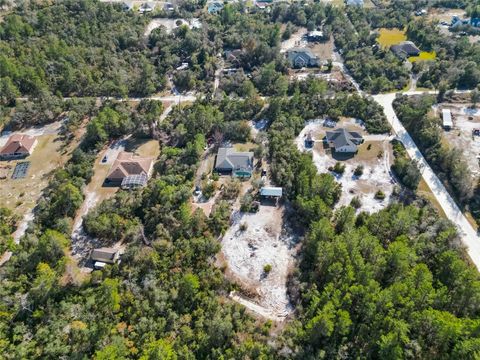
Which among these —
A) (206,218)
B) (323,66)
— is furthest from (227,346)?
(323,66)

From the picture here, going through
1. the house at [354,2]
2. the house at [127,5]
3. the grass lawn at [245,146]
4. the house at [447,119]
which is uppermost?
the house at [127,5]

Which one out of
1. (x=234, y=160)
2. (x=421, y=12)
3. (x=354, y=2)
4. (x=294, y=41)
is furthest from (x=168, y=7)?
(x=421, y=12)

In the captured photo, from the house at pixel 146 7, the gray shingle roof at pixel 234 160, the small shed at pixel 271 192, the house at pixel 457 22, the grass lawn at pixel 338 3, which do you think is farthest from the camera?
the grass lawn at pixel 338 3

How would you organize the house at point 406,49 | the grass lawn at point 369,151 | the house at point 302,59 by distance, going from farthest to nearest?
the house at point 406,49
the house at point 302,59
the grass lawn at point 369,151

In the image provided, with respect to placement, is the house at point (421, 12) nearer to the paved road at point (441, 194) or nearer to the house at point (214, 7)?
the paved road at point (441, 194)

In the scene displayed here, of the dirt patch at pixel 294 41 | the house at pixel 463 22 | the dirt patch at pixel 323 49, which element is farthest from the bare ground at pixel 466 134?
the house at pixel 463 22

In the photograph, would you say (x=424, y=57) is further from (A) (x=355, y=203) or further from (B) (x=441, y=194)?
(A) (x=355, y=203)

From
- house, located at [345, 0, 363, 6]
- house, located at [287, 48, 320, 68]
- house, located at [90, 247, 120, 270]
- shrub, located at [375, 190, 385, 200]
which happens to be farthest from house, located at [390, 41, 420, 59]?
house, located at [90, 247, 120, 270]

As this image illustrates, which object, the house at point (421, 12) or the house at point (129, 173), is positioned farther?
the house at point (421, 12)
